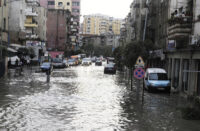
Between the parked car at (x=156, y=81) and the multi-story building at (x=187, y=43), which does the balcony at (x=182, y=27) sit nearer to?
the multi-story building at (x=187, y=43)

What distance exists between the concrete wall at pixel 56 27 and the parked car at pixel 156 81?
8135 cm

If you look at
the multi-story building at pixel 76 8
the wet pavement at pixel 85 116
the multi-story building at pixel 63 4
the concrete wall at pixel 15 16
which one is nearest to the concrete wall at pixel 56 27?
the multi-story building at pixel 63 4

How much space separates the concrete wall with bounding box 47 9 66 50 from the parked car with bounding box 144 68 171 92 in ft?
267

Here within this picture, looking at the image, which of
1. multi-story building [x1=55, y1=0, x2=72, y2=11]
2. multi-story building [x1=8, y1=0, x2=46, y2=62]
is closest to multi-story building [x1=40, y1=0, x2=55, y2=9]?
multi-story building [x1=55, y1=0, x2=72, y2=11]

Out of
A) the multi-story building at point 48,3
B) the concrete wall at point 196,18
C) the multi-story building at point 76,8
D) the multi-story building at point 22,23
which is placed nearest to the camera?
the concrete wall at point 196,18

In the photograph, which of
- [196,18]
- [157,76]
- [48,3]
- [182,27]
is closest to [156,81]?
[157,76]

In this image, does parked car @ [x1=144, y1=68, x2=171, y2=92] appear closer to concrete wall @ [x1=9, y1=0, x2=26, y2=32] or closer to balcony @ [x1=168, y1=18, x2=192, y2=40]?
balcony @ [x1=168, y1=18, x2=192, y2=40]

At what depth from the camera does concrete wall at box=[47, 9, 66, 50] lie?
10581 cm

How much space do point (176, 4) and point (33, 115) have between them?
22.2 metres

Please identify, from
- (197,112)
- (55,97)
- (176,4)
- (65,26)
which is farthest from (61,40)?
(197,112)

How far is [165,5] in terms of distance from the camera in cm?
4041

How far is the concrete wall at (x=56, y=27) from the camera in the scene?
10581 cm

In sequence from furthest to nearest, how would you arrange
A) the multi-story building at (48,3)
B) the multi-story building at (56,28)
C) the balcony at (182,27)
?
the multi-story building at (48,3) → the multi-story building at (56,28) → the balcony at (182,27)

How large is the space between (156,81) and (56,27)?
8483 centimetres
